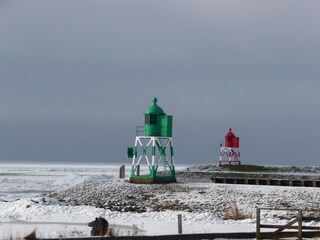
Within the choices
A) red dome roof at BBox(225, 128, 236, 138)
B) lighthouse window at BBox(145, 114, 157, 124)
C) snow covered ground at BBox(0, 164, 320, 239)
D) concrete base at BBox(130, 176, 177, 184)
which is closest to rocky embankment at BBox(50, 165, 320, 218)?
snow covered ground at BBox(0, 164, 320, 239)

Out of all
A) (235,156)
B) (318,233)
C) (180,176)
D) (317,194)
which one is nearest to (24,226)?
(318,233)

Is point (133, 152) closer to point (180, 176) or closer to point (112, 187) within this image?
point (112, 187)

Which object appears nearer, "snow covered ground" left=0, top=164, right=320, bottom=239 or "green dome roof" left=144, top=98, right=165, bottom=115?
"snow covered ground" left=0, top=164, right=320, bottom=239

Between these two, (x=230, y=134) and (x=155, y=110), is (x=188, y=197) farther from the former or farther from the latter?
(x=230, y=134)

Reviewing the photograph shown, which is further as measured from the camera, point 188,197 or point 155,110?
point 155,110

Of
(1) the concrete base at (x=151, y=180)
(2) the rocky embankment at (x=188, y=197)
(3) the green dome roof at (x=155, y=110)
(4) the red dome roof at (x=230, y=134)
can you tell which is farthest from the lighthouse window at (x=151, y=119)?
(4) the red dome roof at (x=230, y=134)

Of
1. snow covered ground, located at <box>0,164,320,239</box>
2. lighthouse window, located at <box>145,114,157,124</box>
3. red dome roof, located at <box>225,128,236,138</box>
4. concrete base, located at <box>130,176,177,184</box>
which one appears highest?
Answer: red dome roof, located at <box>225,128,236,138</box>

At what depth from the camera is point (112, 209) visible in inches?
1598

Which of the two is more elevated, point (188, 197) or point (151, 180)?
point (151, 180)

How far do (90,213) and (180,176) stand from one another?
2647cm

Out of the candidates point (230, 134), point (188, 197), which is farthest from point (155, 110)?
point (230, 134)

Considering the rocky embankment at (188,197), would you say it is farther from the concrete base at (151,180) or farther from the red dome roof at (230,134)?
the red dome roof at (230,134)

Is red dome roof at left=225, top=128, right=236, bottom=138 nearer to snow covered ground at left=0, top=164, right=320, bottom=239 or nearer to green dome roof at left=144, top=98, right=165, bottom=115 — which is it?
green dome roof at left=144, top=98, right=165, bottom=115

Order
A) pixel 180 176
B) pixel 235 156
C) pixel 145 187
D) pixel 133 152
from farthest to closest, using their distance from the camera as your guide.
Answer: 1. pixel 235 156
2. pixel 180 176
3. pixel 133 152
4. pixel 145 187
